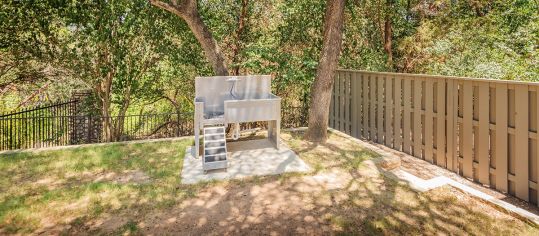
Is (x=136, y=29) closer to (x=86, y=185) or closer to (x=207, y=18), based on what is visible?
(x=207, y=18)

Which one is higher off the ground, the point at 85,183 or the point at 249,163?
the point at 249,163

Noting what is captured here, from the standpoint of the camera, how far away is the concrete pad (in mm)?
5727

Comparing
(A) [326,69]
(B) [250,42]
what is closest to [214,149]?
(A) [326,69]

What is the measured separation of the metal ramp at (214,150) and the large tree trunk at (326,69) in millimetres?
2477

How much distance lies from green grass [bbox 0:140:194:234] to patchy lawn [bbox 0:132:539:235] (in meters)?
0.01

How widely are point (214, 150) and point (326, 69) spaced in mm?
3178

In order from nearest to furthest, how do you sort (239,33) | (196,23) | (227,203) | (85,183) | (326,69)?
(227,203) < (85,183) < (326,69) < (196,23) < (239,33)

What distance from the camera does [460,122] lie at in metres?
5.88

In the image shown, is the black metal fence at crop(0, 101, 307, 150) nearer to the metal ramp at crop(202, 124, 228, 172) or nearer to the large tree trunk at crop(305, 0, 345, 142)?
the large tree trunk at crop(305, 0, 345, 142)

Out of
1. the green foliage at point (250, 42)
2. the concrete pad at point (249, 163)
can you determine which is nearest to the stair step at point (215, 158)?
the concrete pad at point (249, 163)

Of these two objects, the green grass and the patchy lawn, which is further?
the green grass

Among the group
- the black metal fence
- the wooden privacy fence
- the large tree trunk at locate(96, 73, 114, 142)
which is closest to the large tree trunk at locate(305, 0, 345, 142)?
the wooden privacy fence

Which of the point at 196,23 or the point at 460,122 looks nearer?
the point at 460,122

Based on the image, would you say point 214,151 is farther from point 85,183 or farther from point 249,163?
point 85,183
